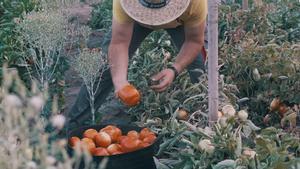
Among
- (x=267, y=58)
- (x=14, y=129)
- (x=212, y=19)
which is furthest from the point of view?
(x=267, y=58)

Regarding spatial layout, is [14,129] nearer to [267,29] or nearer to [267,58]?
[267,58]

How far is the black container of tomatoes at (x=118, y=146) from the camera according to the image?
3051mm

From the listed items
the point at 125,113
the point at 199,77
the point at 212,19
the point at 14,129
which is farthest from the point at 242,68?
the point at 14,129

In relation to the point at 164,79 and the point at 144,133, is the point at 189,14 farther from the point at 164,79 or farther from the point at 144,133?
the point at 144,133

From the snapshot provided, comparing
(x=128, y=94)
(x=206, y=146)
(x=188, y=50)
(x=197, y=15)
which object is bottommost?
(x=206, y=146)

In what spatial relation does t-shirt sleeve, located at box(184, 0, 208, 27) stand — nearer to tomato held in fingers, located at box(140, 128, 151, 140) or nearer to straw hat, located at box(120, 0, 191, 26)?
straw hat, located at box(120, 0, 191, 26)

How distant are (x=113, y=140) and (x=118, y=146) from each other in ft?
0.29

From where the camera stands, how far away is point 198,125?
3.24m

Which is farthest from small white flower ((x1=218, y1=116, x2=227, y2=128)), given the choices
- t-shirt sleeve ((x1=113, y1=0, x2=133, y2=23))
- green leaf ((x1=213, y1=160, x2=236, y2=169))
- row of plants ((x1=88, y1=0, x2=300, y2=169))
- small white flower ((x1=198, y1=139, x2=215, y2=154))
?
t-shirt sleeve ((x1=113, y1=0, x2=133, y2=23))

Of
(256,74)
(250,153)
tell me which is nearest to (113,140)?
(250,153)

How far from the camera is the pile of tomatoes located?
3.16 meters

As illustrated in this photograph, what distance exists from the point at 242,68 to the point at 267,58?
0.19 metres

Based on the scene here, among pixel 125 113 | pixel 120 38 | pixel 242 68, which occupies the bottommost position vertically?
pixel 125 113

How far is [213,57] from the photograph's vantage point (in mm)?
2965
